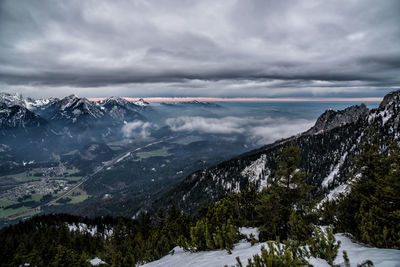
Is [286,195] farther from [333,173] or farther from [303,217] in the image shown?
[333,173]

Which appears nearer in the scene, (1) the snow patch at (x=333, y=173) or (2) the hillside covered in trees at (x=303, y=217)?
(2) the hillside covered in trees at (x=303, y=217)

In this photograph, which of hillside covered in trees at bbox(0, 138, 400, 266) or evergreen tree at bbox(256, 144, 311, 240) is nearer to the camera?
hillside covered in trees at bbox(0, 138, 400, 266)

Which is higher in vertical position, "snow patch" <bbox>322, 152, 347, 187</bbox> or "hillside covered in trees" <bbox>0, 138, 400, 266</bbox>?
"hillside covered in trees" <bbox>0, 138, 400, 266</bbox>

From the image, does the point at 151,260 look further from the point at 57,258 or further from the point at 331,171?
the point at 331,171

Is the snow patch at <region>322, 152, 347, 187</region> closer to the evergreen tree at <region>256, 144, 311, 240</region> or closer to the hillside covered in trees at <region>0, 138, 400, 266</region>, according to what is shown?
the hillside covered in trees at <region>0, 138, 400, 266</region>

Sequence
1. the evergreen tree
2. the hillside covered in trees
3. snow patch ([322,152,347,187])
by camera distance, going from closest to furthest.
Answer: the hillside covered in trees, the evergreen tree, snow patch ([322,152,347,187])

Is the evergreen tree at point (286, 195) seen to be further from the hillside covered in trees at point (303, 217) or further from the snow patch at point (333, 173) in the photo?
the snow patch at point (333, 173)

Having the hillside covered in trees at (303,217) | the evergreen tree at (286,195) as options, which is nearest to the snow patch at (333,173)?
the hillside covered in trees at (303,217)

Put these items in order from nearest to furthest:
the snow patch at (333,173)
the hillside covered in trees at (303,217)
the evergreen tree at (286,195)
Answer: the hillside covered in trees at (303,217) < the evergreen tree at (286,195) < the snow patch at (333,173)

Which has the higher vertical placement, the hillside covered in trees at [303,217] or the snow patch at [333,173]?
the hillside covered in trees at [303,217]

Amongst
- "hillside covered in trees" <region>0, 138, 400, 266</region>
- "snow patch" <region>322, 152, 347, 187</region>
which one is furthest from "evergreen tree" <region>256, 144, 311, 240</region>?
"snow patch" <region>322, 152, 347, 187</region>

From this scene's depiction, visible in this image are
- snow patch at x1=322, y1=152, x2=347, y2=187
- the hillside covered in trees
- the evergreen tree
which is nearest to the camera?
the hillside covered in trees

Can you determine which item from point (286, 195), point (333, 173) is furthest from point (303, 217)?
point (333, 173)

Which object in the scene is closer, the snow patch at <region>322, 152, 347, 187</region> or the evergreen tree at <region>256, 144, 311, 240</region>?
the evergreen tree at <region>256, 144, 311, 240</region>
